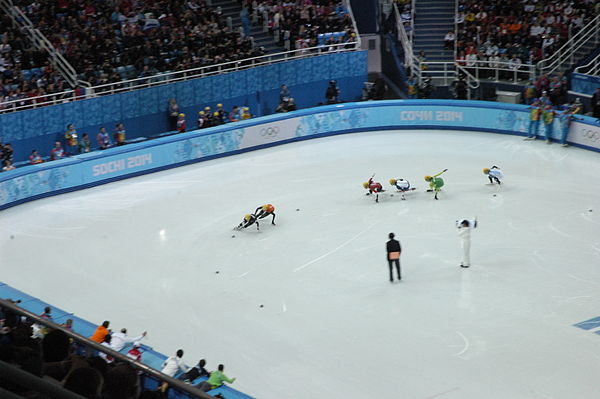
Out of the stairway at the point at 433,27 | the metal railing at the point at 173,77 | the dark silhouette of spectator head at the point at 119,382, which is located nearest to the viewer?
the dark silhouette of spectator head at the point at 119,382

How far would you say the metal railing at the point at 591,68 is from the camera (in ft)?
104

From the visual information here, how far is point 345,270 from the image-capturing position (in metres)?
19.7

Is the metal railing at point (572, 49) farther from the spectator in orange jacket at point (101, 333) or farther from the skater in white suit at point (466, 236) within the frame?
the spectator in orange jacket at point (101, 333)

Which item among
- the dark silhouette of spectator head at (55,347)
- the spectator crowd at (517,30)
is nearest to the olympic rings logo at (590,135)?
the spectator crowd at (517,30)

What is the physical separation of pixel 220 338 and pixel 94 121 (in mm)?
16066

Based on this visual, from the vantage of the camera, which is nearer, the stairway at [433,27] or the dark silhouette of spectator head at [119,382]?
the dark silhouette of spectator head at [119,382]

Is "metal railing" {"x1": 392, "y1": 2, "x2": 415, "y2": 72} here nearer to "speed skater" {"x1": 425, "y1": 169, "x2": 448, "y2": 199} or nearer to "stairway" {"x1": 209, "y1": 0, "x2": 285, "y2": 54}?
"stairway" {"x1": 209, "y1": 0, "x2": 285, "y2": 54}

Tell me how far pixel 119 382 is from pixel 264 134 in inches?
971

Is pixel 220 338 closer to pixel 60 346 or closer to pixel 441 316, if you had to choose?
pixel 441 316

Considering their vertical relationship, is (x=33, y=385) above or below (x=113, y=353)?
above

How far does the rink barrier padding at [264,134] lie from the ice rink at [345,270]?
0.67m

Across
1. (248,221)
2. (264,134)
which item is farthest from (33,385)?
(264,134)

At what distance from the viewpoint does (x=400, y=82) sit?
38031 mm

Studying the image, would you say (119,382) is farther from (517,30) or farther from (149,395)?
(517,30)
